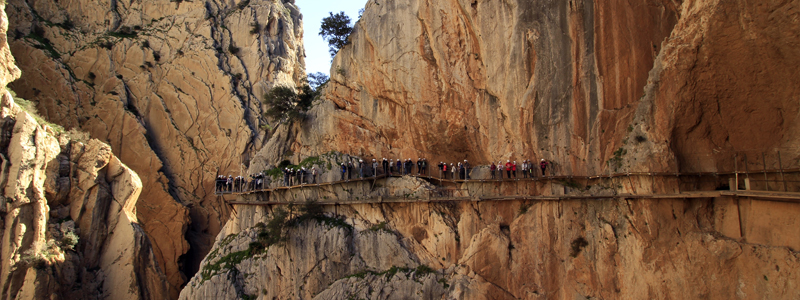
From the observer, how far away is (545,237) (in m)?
22.2

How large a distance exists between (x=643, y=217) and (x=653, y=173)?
1.84 metres

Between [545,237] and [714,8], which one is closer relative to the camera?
[714,8]

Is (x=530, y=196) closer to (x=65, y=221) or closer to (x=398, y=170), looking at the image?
(x=398, y=170)

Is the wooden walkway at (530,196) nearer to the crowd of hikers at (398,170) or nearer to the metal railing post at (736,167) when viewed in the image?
the crowd of hikers at (398,170)

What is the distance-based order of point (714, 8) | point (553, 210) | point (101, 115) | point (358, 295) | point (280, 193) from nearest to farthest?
point (714, 8), point (553, 210), point (358, 295), point (280, 193), point (101, 115)

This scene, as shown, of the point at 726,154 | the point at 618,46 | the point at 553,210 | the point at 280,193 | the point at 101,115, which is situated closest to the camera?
the point at 726,154

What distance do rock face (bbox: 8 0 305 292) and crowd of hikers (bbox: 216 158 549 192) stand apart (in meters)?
14.7

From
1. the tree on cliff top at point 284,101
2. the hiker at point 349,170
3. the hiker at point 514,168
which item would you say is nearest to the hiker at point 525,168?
the hiker at point 514,168

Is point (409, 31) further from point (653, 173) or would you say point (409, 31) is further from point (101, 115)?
point (101, 115)

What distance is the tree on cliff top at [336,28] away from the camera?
1362 inches

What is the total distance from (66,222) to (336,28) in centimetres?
2326

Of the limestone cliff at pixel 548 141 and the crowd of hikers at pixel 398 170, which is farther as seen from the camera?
the crowd of hikers at pixel 398 170

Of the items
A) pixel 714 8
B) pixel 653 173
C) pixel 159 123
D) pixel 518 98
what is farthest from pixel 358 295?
pixel 159 123

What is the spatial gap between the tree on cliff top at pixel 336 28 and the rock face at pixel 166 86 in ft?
51.4
